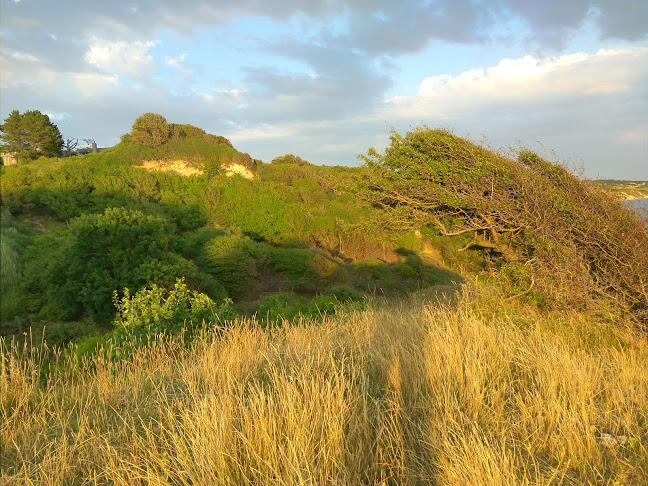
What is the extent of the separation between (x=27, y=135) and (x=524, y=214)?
43.4 meters

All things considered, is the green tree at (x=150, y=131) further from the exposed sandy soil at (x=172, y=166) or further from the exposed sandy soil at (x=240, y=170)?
the exposed sandy soil at (x=240, y=170)

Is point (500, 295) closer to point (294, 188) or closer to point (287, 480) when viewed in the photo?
point (287, 480)

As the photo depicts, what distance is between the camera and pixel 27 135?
35500mm

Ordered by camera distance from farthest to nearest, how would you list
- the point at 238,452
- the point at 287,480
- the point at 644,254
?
1. the point at 644,254
2. the point at 238,452
3. the point at 287,480

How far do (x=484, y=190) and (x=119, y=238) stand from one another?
17929 millimetres

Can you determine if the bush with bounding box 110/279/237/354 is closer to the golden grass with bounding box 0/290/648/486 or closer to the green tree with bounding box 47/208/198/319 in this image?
the golden grass with bounding box 0/290/648/486

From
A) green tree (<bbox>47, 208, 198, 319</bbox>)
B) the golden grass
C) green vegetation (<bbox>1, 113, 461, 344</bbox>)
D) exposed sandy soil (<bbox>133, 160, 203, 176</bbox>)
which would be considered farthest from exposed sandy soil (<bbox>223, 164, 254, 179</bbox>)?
the golden grass

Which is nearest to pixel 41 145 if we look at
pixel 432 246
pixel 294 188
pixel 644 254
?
pixel 294 188

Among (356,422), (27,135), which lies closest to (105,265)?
(356,422)

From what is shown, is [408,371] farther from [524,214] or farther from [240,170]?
[240,170]

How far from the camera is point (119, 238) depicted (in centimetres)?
1920

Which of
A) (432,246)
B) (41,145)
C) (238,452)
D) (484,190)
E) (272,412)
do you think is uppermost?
(41,145)

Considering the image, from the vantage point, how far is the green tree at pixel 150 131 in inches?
1876

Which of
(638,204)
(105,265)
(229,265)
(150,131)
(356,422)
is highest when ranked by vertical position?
(150,131)
